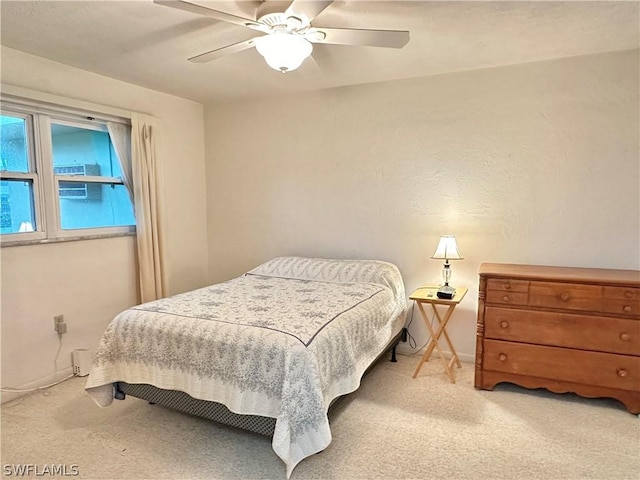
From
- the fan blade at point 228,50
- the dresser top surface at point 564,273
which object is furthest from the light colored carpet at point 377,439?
the fan blade at point 228,50

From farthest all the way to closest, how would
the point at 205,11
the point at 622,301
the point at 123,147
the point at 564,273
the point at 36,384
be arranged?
the point at 123,147 < the point at 36,384 < the point at 564,273 < the point at 622,301 < the point at 205,11

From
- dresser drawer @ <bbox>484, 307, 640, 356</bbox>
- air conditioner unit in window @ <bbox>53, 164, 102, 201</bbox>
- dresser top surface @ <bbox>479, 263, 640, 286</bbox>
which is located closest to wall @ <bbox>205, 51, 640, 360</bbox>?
dresser top surface @ <bbox>479, 263, 640, 286</bbox>

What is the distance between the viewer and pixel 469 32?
243 cm

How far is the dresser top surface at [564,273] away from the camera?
2.50 meters

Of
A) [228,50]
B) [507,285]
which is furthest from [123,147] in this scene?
[507,285]

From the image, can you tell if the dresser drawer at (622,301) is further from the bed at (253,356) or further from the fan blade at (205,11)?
the fan blade at (205,11)

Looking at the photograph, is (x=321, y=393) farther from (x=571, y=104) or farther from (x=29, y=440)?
(x=571, y=104)

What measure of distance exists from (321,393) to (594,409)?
1.88 metres

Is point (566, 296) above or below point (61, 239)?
below

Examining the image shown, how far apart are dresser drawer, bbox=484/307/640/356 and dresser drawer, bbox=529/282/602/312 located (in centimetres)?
6

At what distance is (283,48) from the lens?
6.50ft

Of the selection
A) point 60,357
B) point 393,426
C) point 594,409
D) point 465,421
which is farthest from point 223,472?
point 594,409

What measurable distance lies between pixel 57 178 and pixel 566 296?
3655 millimetres

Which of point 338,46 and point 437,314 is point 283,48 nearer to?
point 338,46
